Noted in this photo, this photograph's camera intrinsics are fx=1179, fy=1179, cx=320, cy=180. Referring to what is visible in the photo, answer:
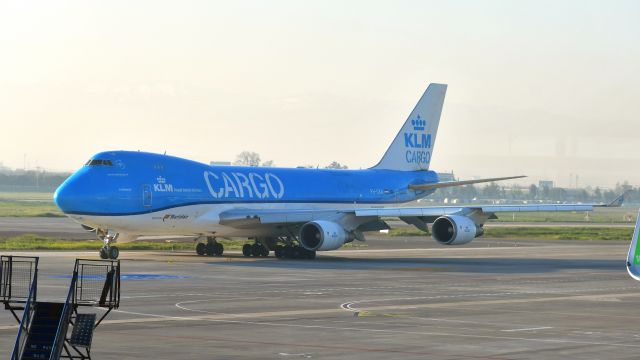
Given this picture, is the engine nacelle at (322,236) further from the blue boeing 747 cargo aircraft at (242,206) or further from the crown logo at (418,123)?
the crown logo at (418,123)

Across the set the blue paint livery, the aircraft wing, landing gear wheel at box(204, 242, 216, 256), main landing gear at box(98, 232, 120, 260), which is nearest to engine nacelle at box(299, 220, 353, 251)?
the aircraft wing

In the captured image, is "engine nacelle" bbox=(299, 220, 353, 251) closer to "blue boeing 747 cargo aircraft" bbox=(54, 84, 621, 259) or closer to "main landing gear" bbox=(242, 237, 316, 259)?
"blue boeing 747 cargo aircraft" bbox=(54, 84, 621, 259)

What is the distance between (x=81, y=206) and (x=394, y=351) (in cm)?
2896

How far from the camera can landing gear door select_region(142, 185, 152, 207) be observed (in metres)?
50.8

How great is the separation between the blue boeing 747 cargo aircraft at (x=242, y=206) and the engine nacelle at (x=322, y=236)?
0.05 meters

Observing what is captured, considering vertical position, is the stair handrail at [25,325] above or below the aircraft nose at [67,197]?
below

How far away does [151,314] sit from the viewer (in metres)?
28.3

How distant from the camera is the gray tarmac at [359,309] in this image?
22625 mm

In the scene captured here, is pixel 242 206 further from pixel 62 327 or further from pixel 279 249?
pixel 62 327

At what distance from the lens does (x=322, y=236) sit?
53094 mm

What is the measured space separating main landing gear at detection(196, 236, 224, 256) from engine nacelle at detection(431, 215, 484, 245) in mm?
10145

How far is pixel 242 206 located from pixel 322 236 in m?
4.43

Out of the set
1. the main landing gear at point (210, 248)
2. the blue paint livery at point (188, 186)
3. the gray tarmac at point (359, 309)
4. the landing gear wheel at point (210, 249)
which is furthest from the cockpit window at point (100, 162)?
the landing gear wheel at point (210, 249)

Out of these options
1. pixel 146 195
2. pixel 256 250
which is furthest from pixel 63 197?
pixel 256 250
